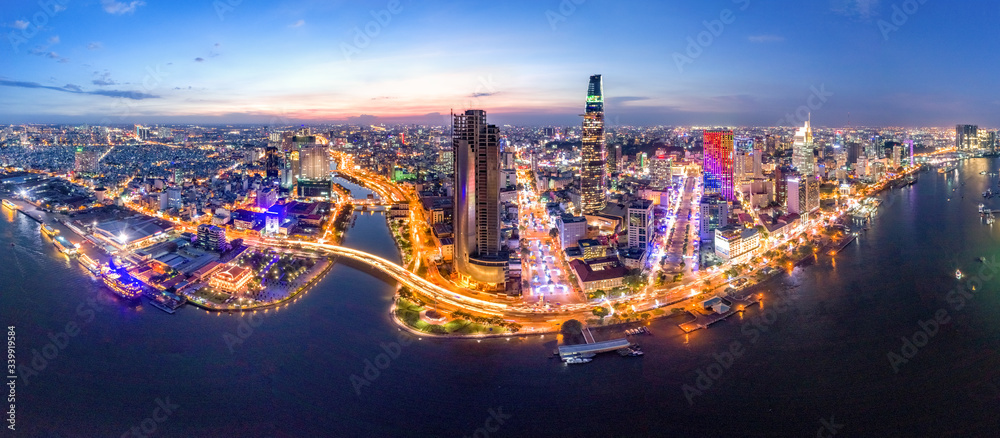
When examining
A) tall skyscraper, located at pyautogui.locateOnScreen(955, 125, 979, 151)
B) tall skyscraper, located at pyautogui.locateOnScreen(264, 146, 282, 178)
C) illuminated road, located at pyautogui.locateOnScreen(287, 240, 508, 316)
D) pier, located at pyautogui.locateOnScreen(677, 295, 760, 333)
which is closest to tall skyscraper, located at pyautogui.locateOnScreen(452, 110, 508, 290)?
illuminated road, located at pyautogui.locateOnScreen(287, 240, 508, 316)

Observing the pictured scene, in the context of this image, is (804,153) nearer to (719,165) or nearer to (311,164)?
(719,165)

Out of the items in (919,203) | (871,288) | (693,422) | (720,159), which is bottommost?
(693,422)

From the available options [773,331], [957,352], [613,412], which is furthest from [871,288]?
[613,412]

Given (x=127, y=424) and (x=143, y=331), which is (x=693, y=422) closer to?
(x=127, y=424)

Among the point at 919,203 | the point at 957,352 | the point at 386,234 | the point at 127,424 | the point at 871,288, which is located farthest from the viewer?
the point at 919,203

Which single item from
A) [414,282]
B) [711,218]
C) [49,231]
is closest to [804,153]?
[711,218]

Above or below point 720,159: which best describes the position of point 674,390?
below
